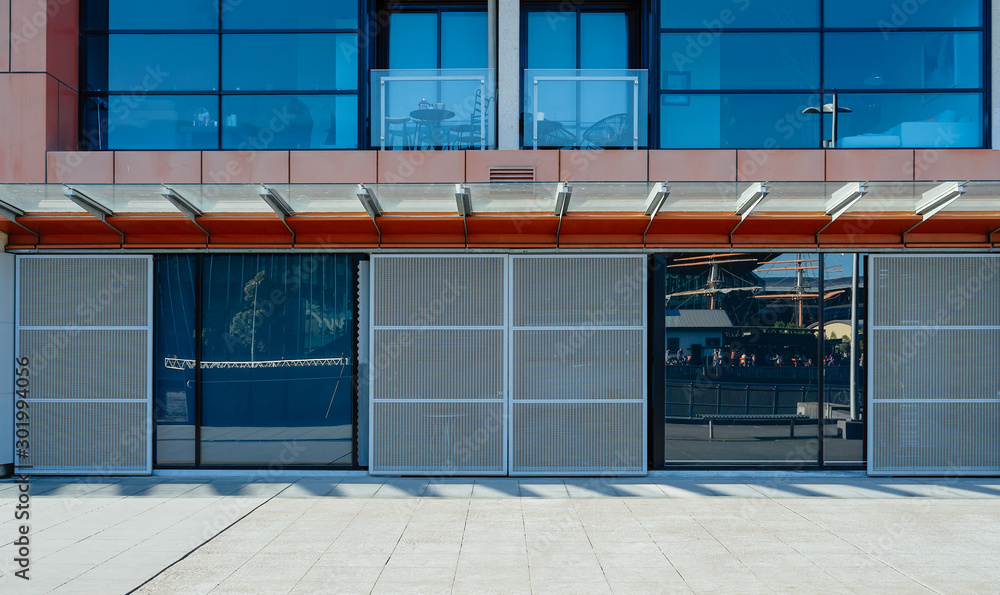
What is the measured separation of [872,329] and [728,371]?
6.97 ft

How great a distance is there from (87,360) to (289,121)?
182 inches

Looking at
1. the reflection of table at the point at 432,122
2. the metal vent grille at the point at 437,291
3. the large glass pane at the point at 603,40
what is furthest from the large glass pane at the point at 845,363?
the reflection of table at the point at 432,122

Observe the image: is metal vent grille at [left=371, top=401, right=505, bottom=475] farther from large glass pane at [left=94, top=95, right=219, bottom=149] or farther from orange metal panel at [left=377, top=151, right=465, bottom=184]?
large glass pane at [left=94, top=95, right=219, bottom=149]

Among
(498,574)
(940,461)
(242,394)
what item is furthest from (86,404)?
(940,461)

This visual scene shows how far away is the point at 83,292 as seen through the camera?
10844 mm

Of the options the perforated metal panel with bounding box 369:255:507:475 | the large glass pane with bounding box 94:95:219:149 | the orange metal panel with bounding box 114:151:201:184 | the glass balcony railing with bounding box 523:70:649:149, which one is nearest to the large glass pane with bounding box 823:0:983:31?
the glass balcony railing with bounding box 523:70:649:149

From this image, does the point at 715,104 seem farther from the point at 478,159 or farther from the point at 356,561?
the point at 356,561

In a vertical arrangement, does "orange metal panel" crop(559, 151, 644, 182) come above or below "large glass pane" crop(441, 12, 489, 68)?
below

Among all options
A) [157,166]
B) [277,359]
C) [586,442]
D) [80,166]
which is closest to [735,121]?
[586,442]

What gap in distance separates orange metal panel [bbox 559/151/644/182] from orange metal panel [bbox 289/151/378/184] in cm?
284

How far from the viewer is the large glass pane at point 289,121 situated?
37.5 ft

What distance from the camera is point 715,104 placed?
447 inches

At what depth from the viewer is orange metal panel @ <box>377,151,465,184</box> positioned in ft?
35.6

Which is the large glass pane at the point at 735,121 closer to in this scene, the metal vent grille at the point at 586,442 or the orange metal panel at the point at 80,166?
the metal vent grille at the point at 586,442
